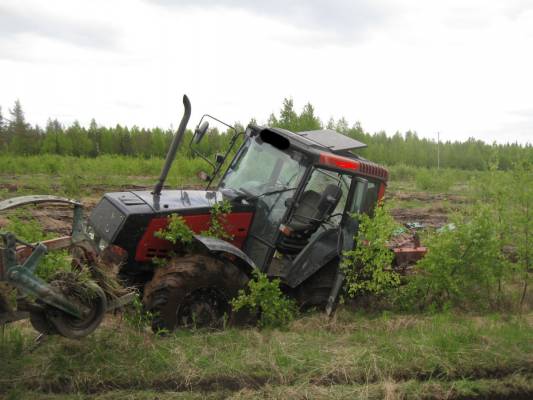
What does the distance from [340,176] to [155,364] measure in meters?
2.78

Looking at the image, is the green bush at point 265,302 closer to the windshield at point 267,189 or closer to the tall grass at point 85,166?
the windshield at point 267,189

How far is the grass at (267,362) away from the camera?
159 inches

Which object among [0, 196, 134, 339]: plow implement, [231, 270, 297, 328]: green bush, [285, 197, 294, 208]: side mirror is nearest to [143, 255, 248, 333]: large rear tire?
[231, 270, 297, 328]: green bush

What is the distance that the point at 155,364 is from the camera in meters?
4.26

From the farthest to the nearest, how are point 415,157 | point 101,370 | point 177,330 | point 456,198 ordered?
point 415,157 → point 456,198 → point 177,330 → point 101,370

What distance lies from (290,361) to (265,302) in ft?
2.63

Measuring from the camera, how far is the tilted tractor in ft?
16.2

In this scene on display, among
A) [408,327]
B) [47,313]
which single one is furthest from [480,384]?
[47,313]

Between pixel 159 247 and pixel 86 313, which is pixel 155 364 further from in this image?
pixel 159 247

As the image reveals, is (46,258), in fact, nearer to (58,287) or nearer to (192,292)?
(58,287)

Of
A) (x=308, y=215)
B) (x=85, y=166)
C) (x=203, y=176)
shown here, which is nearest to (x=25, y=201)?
(x=203, y=176)

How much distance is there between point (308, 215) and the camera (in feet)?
18.2

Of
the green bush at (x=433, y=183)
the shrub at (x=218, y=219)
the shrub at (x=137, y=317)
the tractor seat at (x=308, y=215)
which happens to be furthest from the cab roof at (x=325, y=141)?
the green bush at (x=433, y=183)

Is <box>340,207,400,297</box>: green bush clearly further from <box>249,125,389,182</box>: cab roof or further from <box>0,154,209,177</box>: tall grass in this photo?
<box>0,154,209,177</box>: tall grass
